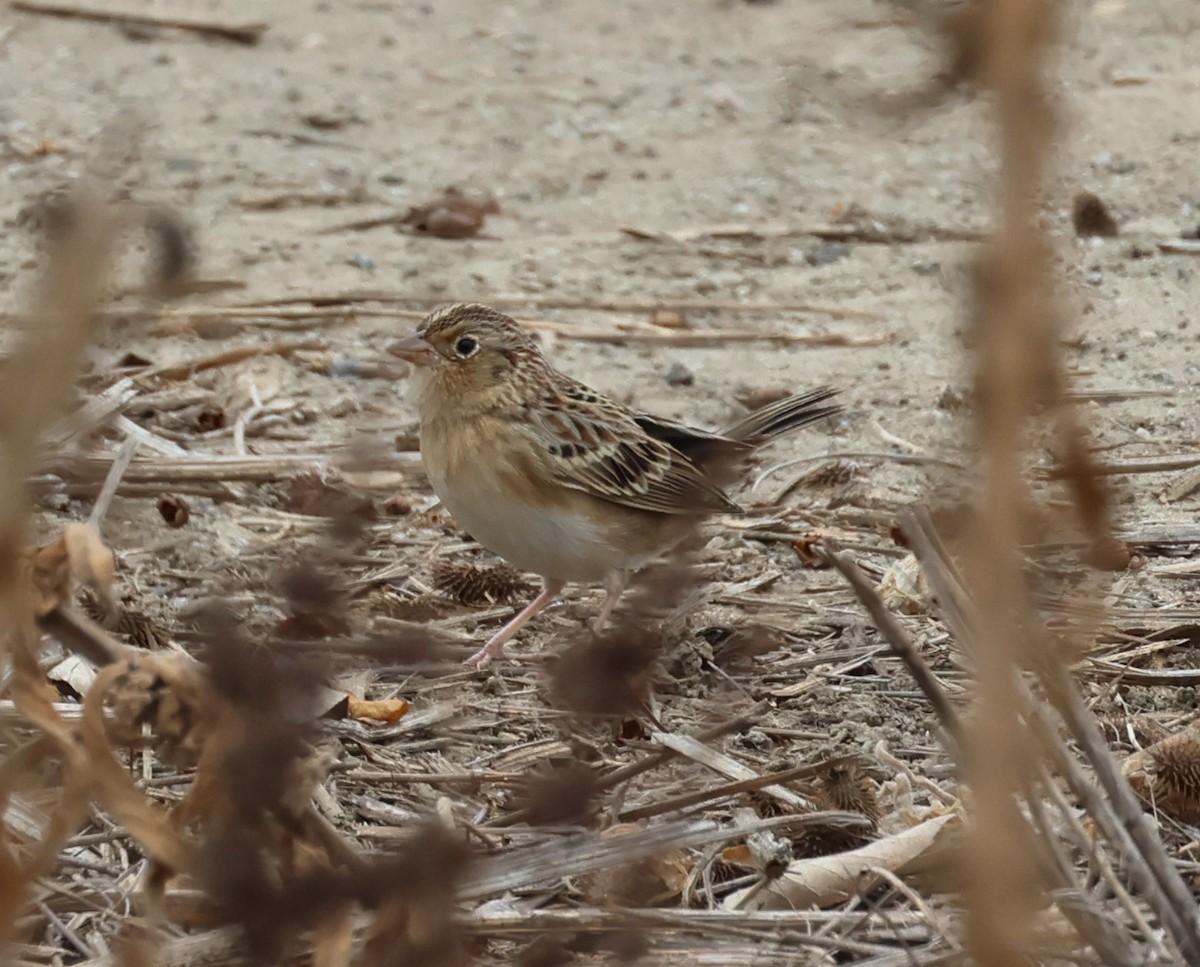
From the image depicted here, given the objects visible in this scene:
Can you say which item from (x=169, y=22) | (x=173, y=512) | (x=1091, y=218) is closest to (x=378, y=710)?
(x=173, y=512)

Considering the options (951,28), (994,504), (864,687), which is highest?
(951,28)

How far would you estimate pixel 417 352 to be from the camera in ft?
15.4

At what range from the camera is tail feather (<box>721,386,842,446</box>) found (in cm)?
493

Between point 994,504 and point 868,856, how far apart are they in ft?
5.90

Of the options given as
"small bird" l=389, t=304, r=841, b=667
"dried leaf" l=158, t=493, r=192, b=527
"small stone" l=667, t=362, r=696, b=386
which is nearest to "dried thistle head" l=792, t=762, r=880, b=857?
"small bird" l=389, t=304, r=841, b=667

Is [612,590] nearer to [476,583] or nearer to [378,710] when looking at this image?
[476,583]

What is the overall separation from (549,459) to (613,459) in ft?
0.71

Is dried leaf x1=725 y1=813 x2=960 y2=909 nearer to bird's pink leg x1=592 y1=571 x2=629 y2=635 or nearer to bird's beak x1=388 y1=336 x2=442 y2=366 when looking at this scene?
bird's pink leg x1=592 y1=571 x2=629 y2=635

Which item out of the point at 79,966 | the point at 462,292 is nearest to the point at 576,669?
the point at 79,966

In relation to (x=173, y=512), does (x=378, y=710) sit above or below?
above

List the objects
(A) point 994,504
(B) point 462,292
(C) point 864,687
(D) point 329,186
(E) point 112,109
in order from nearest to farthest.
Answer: (A) point 994,504 < (C) point 864,687 < (B) point 462,292 < (D) point 329,186 < (E) point 112,109

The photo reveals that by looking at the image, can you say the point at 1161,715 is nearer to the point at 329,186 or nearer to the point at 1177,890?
the point at 1177,890

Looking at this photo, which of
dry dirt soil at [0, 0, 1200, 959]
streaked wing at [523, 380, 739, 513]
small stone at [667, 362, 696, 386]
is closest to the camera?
dry dirt soil at [0, 0, 1200, 959]

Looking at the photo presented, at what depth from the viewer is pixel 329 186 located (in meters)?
7.83
